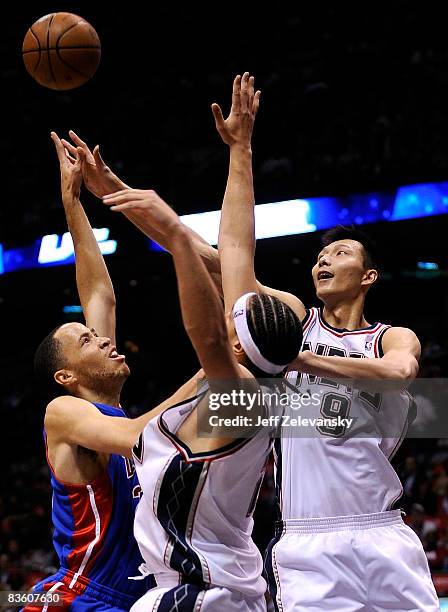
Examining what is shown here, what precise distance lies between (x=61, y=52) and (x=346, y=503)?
9.99ft

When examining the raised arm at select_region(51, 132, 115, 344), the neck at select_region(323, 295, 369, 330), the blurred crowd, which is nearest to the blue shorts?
the raised arm at select_region(51, 132, 115, 344)

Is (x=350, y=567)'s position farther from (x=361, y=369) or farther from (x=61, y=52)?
(x=61, y=52)

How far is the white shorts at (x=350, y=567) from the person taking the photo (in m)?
3.52

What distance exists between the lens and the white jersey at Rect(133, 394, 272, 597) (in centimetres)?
262

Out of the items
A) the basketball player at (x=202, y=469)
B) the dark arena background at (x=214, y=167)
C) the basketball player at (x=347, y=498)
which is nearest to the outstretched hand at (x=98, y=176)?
the basketball player at (x=347, y=498)

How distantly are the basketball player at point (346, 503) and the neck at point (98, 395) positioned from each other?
69cm

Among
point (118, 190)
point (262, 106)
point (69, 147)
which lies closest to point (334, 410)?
point (118, 190)

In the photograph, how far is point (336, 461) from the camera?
144 inches

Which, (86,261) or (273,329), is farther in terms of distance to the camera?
(86,261)

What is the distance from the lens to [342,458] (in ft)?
12.1

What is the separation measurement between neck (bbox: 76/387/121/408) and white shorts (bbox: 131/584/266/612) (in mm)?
1229

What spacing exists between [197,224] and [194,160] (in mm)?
1955

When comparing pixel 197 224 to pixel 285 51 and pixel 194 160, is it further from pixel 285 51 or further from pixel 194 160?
pixel 285 51

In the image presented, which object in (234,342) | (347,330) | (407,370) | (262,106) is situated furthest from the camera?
(262,106)
